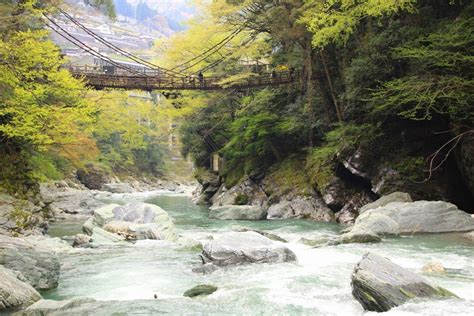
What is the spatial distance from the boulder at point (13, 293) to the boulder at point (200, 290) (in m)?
1.67

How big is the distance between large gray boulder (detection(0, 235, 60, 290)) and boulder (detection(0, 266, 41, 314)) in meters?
0.62

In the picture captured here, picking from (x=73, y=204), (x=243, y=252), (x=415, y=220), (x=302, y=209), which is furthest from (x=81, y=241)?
(x=73, y=204)

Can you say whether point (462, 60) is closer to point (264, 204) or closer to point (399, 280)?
point (399, 280)

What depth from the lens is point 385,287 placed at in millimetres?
4492

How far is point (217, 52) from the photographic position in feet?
66.2

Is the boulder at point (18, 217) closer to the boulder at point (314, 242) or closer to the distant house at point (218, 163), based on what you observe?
the boulder at point (314, 242)

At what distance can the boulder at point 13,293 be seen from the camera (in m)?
4.70

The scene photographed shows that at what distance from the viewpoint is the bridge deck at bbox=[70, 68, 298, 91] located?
690 inches

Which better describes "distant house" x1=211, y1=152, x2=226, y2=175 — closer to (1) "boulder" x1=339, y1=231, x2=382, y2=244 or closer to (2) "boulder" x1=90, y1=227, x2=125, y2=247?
(2) "boulder" x1=90, y1=227, x2=125, y2=247

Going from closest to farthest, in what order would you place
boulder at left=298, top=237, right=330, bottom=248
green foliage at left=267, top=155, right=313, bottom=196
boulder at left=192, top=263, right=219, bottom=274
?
boulder at left=192, top=263, right=219, bottom=274
boulder at left=298, top=237, right=330, bottom=248
green foliage at left=267, top=155, right=313, bottom=196

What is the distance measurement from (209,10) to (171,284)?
14.6 m

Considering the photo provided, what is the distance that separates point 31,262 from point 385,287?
14.5 feet

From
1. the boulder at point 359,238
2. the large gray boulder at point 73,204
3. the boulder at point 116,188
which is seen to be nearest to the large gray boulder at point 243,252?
the boulder at point 359,238

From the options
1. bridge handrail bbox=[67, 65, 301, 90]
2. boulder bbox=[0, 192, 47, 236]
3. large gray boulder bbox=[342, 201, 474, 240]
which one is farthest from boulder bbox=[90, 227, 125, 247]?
bridge handrail bbox=[67, 65, 301, 90]
